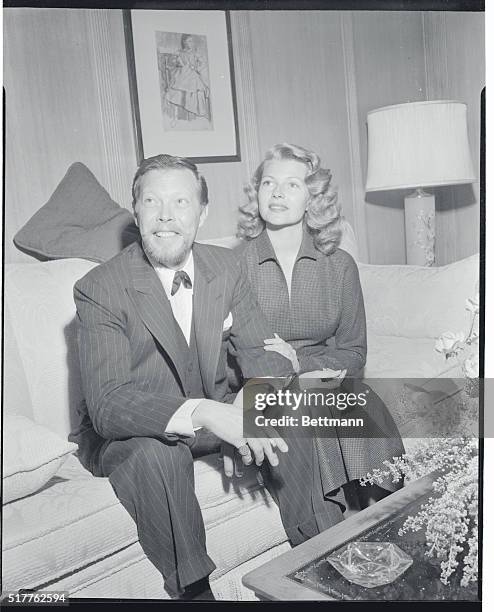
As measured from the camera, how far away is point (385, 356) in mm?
1616

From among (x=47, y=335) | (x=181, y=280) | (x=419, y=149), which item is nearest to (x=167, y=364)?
(x=181, y=280)

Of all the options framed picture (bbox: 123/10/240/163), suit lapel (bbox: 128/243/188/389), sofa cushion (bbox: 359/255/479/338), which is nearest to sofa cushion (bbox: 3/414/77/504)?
suit lapel (bbox: 128/243/188/389)

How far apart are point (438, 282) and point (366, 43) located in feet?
1.90

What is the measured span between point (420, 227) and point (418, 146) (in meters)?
0.19

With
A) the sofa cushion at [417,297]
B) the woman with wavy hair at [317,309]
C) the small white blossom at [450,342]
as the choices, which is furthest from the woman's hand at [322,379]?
the small white blossom at [450,342]

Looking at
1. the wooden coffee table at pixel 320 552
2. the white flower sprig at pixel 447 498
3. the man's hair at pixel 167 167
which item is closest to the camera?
the wooden coffee table at pixel 320 552

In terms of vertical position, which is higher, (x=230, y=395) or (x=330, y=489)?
(x=230, y=395)

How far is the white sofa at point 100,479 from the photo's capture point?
147 centimetres

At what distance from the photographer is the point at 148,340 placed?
1.51m

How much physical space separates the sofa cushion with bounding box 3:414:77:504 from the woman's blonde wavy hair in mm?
608

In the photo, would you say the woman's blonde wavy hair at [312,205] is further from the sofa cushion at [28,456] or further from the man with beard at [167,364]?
the sofa cushion at [28,456]

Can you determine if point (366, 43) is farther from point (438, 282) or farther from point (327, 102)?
point (438, 282)

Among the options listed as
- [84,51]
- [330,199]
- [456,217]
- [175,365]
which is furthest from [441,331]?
[84,51]

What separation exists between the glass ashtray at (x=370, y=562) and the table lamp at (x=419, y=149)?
0.74 meters
